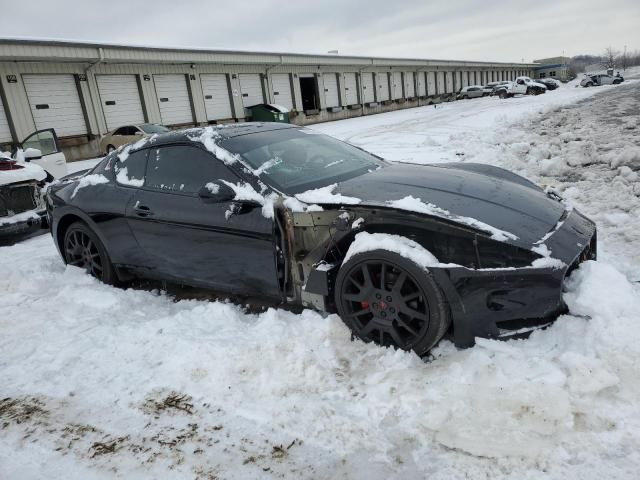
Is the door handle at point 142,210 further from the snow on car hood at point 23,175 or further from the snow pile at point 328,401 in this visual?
the snow on car hood at point 23,175

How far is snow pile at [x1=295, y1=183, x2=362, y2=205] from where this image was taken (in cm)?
298


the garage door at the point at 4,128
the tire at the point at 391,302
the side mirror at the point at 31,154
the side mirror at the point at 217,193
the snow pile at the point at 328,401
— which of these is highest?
the garage door at the point at 4,128

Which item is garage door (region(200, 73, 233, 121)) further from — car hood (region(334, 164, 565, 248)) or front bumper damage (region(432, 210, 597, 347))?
front bumper damage (region(432, 210, 597, 347))

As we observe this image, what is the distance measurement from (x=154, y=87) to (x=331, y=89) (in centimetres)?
1453

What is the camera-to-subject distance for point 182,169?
12.2ft

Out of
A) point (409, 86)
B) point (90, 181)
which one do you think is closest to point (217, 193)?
point (90, 181)

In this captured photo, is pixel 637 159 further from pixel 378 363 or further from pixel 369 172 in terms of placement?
pixel 378 363

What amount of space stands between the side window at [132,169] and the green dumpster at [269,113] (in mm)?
20064

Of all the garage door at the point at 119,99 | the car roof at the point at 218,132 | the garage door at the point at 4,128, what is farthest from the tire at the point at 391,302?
the garage door at the point at 119,99

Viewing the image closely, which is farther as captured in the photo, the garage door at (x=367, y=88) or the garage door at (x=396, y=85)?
the garage door at (x=396, y=85)

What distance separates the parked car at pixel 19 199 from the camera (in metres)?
6.32

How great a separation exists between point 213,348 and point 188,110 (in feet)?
71.5

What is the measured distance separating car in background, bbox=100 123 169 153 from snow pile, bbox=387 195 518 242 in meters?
14.9

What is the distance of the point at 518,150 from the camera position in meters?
9.12
